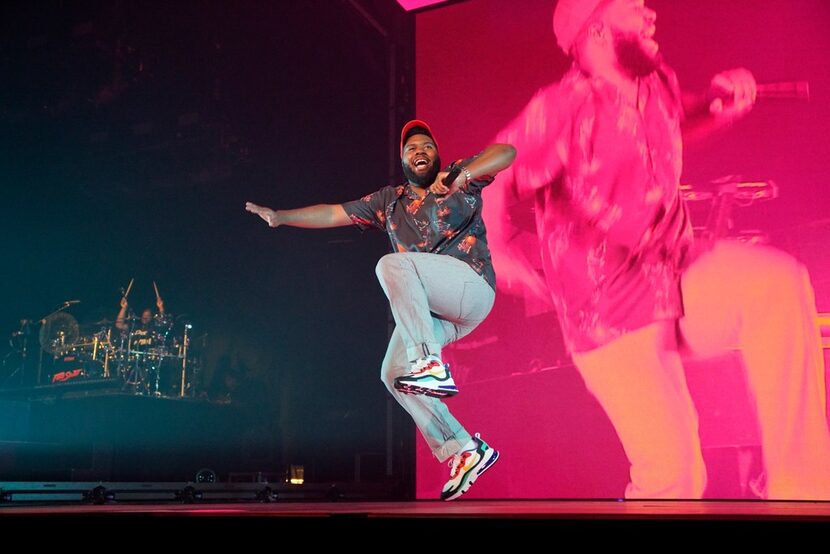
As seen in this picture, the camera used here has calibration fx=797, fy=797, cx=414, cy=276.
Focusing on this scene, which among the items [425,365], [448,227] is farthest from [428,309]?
[448,227]

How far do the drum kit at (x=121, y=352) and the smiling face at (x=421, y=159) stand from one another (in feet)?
10.8

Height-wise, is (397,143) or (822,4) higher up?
(822,4)

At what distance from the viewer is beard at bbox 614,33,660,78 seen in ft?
16.7

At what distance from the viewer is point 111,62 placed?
578 centimetres

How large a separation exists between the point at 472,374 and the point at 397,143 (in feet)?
5.99

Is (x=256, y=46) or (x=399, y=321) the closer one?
(x=399, y=321)

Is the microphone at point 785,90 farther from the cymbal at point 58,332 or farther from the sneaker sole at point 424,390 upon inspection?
the cymbal at point 58,332

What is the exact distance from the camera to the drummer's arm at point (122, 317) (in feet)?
20.1

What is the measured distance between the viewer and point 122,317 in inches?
242

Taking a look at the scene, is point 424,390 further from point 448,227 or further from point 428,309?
point 448,227

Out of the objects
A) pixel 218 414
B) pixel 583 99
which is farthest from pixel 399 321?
pixel 218 414

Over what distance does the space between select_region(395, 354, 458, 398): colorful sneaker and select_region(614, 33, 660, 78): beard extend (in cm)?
298

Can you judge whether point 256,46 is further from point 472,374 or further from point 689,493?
point 689,493

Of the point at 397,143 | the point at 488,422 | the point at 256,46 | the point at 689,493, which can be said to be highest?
the point at 256,46
